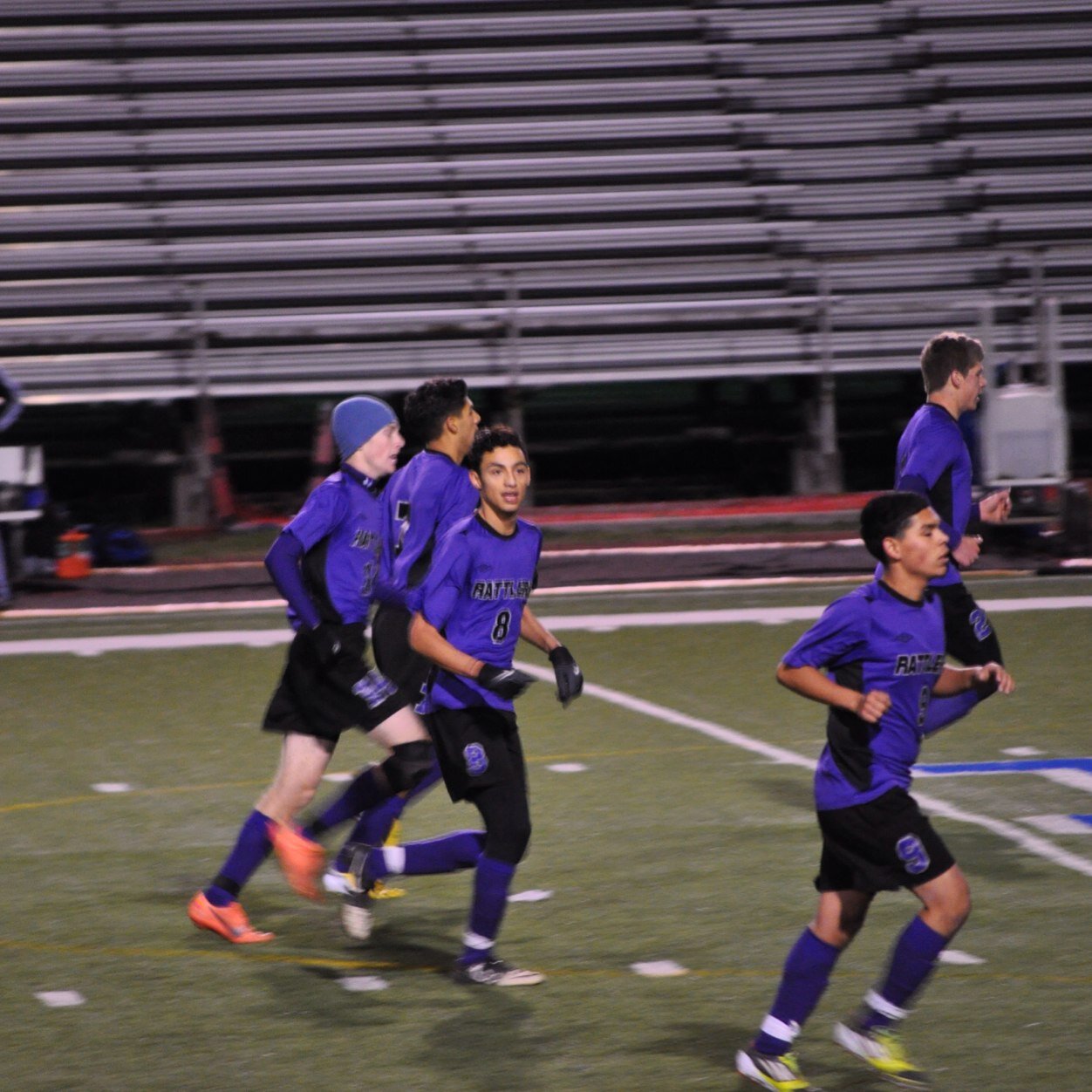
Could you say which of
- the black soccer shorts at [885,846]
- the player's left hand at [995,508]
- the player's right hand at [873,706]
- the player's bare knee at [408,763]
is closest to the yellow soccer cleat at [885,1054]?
the black soccer shorts at [885,846]

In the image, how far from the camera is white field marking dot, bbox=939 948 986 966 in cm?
513

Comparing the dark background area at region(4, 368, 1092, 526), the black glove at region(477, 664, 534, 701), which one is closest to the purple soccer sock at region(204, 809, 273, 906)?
the black glove at region(477, 664, 534, 701)

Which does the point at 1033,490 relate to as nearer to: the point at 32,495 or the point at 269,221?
the point at 32,495

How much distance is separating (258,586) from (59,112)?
10.3 m

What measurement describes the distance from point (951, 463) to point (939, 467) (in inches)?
2.1

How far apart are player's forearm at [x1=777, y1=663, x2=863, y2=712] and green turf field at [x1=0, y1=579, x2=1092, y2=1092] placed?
0.88 meters

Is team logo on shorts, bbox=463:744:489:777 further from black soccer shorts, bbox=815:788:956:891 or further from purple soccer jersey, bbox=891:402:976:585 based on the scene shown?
purple soccer jersey, bbox=891:402:976:585

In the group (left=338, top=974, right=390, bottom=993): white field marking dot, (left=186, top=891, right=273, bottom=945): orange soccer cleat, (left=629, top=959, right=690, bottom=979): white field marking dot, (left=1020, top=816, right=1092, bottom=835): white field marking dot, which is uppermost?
(left=186, top=891, right=273, bottom=945): orange soccer cleat

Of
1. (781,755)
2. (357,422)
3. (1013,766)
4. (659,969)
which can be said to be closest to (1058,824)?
(1013,766)

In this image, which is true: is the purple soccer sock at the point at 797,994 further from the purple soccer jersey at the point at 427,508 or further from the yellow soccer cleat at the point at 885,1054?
the purple soccer jersey at the point at 427,508

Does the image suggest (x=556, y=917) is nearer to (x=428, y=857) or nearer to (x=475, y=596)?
(x=428, y=857)

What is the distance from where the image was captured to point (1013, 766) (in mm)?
7598

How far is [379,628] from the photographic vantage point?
6016 millimetres

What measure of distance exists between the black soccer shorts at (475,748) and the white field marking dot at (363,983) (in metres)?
0.57
